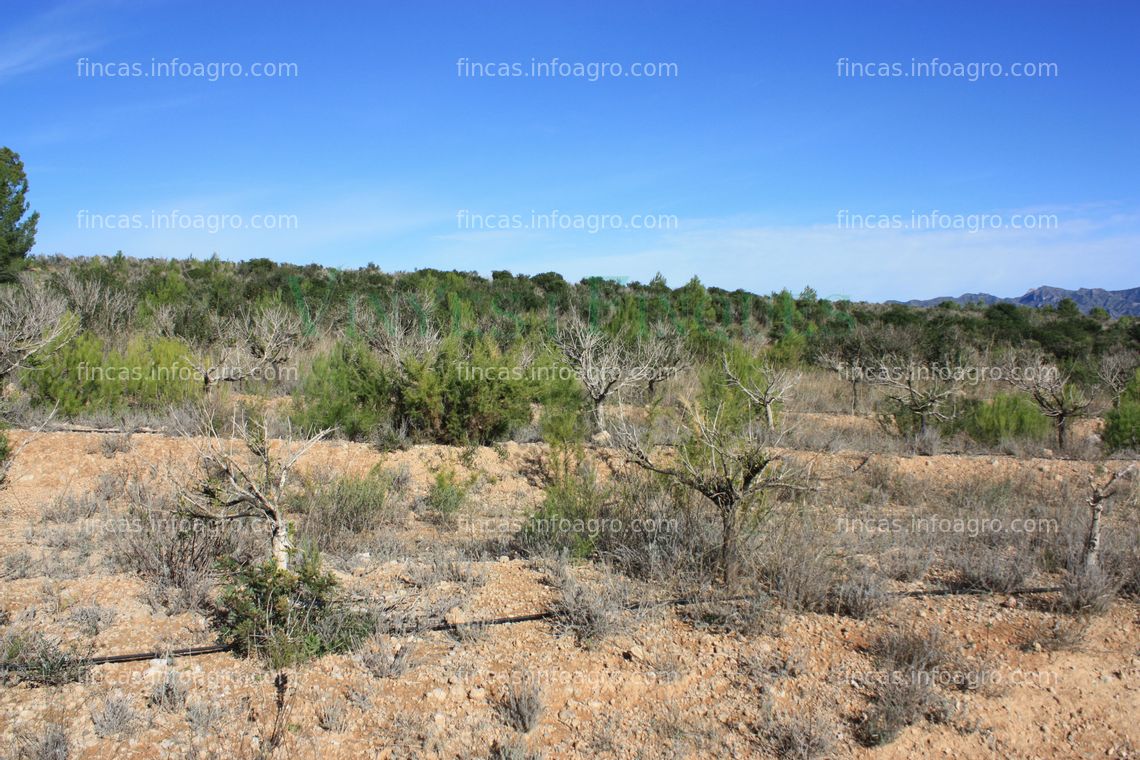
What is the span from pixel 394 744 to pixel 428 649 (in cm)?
85

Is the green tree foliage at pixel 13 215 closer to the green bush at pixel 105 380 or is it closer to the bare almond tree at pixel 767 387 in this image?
the green bush at pixel 105 380

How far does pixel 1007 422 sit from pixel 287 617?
1257 centimetres

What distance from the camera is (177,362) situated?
12.1 m

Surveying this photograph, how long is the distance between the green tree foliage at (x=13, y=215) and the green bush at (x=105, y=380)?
59.0 ft

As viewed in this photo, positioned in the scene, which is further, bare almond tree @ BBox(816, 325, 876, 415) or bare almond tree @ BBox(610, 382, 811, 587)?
bare almond tree @ BBox(816, 325, 876, 415)

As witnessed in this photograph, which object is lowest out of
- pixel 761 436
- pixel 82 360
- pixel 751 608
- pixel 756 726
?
pixel 756 726

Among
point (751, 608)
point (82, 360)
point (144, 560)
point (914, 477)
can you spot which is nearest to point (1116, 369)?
point (914, 477)

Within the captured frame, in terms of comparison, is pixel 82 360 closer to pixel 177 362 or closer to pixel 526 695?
pixel 177 362

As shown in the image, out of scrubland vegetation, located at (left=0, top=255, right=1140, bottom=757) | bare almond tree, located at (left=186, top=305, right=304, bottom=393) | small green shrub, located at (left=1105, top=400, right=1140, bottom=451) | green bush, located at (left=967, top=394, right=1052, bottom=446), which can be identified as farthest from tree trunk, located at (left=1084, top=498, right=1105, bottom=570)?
bare almond tree, located at (left=186, top=305, right=304, bottom=393)

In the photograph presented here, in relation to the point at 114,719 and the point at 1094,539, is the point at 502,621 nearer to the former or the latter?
the point at 114,719

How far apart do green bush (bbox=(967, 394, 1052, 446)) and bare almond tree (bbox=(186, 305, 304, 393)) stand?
12481 mm

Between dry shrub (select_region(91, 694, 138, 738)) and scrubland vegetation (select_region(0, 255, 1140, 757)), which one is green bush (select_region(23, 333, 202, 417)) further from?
dry shrub (select_region(91, 694, 138, 738))

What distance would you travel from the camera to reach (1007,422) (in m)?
12.7

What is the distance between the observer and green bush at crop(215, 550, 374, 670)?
4297 millimetres
